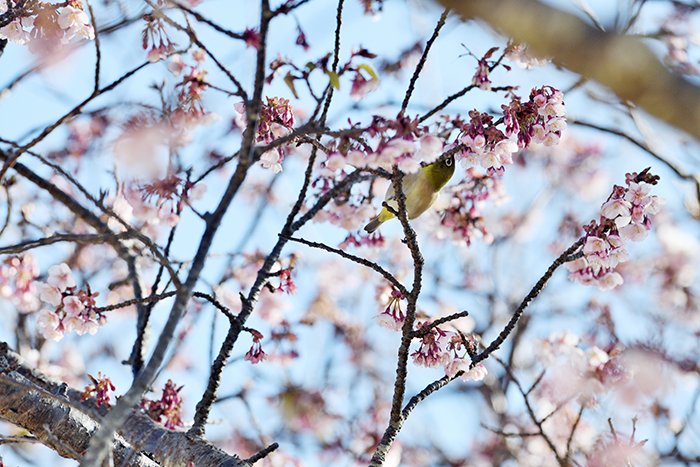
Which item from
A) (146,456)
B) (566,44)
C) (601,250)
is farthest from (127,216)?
(566,44)

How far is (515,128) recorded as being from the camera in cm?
266

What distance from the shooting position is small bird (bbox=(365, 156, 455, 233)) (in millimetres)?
4016

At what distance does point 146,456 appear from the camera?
279 cm

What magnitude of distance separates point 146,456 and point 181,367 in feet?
19.5

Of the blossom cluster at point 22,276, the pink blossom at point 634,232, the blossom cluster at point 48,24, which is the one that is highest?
the pink blossom at point 634,232

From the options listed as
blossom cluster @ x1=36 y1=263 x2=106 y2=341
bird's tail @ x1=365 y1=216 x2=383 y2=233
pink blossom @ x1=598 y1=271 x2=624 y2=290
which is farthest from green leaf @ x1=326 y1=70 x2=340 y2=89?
bird's tail @ x1=365 y1=216 x2=383 y2=233

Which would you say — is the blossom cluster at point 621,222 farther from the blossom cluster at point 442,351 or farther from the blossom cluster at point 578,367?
the blossom cluster at point 578,367

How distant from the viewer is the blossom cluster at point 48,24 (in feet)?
9.96

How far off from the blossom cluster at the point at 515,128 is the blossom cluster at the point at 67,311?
1.42 meters

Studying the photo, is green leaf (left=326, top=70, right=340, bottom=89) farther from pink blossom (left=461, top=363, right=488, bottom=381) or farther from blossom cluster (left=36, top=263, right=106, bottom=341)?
blossom cluster (left=36, top=263, right=106, bottom=341)

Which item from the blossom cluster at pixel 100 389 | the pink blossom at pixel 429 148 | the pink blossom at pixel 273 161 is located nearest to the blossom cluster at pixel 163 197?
the pink blossom at pixel 273 161

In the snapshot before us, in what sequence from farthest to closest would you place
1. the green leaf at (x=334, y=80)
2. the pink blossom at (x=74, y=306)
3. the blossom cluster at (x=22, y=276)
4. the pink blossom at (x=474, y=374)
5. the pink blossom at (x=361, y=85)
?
the blossom cluster at (x=22, y=276) → the pink blossom at (x=74, y=306) → the pink blossom at (x=474, y=374) → the pink blossom at (x=361, y=85) → the green leaf at (x=334, y=80)

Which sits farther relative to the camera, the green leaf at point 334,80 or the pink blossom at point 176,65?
the pink blossom at point 176,65

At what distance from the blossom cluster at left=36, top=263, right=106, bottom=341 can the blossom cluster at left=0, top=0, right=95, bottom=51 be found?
3.02 feet
